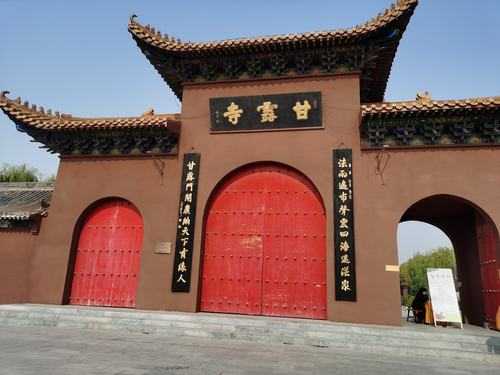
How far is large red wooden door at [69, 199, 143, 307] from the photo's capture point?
9.11 meters

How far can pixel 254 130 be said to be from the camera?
359 inches

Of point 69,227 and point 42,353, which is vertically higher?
point 69,227

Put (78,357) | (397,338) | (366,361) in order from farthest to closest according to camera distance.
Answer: (397,338), (366,361), (78,357)

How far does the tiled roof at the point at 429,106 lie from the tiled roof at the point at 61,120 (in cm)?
488

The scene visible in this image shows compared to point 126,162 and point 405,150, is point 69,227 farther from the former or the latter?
point 405,150

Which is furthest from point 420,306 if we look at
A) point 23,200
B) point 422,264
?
point 422,264

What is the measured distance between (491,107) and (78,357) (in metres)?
8.73

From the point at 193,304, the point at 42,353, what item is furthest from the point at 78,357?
the point at 193,304

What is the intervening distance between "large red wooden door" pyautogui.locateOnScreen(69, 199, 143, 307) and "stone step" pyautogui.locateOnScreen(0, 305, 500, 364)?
3.84ft

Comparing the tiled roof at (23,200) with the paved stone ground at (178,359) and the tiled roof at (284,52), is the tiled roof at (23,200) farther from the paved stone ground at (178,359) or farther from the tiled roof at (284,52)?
the tiled roof at (284,52)

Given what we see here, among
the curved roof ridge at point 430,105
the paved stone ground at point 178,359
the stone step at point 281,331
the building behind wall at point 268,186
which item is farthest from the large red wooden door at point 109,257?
the curved roof ridge at point 430,105

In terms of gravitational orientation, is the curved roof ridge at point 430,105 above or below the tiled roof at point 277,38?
below

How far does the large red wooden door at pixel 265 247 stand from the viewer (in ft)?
26.9

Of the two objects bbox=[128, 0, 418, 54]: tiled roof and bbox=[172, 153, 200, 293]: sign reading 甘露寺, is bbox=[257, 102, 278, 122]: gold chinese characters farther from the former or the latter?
bbox=[172, 153, 200, 293]: sign reading 甘露寺
